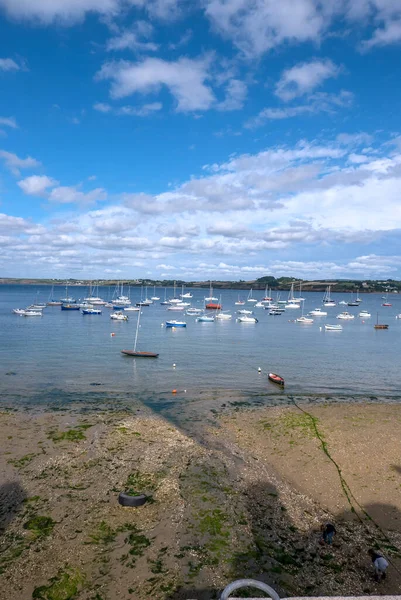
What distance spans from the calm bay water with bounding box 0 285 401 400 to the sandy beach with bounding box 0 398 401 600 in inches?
416

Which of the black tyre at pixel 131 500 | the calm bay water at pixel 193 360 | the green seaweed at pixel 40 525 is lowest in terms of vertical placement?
the calm bay water at pixel 193 360

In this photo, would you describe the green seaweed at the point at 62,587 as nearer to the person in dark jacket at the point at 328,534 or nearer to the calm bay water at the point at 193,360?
the person in dark jacket at the point at 328,534

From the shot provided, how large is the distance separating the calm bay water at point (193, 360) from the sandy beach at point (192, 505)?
10564mm

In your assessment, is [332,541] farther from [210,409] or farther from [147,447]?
[210,409]

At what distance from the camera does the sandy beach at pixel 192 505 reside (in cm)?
1263

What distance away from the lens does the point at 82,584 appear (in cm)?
1221

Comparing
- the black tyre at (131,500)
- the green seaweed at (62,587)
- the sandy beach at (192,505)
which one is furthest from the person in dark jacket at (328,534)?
the green seaweed at (62,587)

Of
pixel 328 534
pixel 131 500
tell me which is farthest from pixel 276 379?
pixel 131 500

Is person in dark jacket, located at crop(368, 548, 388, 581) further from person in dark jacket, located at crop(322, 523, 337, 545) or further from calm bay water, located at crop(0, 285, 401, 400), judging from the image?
calm bay water, located at crop(0, 285, 401, 400)

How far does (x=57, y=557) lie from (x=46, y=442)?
10.7 meters

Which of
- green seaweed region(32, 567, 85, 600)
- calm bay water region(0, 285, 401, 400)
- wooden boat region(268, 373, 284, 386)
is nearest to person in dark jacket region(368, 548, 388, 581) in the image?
green seaweed region(32, 567, 85, 600)

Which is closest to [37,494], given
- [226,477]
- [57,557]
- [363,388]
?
[57,557]

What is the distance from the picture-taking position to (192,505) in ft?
54.9

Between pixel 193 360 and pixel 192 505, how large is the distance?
3562cm
